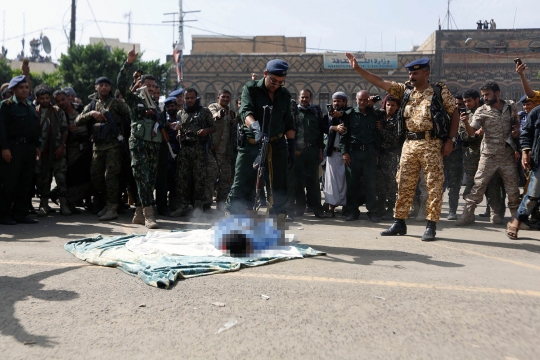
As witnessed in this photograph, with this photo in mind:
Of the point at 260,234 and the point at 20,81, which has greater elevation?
the point at 20,81

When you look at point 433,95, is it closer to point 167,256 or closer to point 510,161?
point 510,161

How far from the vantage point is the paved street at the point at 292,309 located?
2.98m

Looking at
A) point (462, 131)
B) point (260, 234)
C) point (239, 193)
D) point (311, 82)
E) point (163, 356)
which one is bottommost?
point (163, 356)

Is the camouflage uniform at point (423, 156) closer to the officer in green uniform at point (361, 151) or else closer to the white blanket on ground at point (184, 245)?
the white blanket on ground at point (184, 245)

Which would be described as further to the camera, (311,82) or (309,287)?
(311,82)

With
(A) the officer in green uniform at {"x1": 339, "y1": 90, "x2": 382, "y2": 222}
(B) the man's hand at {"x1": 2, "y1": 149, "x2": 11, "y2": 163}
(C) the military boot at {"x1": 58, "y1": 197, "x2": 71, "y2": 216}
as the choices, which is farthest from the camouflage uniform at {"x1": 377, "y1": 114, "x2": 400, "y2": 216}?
(B) the man's hand at {"x1": 2, "y1": 149, "x2": 11, "y2": 163}

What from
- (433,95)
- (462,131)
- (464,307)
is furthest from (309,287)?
(462,131)

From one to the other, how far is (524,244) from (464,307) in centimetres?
324

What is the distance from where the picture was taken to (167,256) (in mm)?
5141

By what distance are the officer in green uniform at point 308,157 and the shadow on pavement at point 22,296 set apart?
16.0ft

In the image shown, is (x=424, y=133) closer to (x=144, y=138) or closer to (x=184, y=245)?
(x=184, y=245)

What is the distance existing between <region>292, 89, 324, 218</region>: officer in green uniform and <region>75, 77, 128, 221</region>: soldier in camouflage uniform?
114 inches

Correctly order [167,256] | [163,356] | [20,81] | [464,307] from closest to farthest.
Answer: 1. [163,356]
2. [464,307]
3. [167,256]
4. [20,81]

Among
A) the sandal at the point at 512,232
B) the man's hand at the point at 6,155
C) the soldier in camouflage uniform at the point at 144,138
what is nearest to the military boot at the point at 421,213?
the sandal at the point at 512,232
